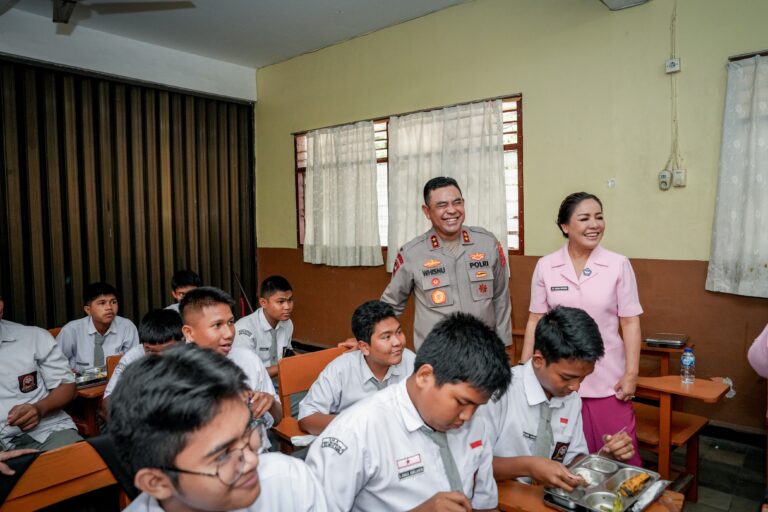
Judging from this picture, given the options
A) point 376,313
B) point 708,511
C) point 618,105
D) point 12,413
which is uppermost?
point 618,105

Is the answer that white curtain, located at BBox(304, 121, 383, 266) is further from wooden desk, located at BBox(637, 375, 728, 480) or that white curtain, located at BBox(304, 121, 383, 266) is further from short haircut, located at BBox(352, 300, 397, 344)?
wooden desk, located at BBox(637, 375, 728, 480)

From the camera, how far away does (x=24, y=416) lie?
90.4 inches

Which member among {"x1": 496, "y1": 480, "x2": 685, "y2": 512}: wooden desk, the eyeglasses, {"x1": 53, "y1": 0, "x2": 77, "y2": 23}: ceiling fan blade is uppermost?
→ {"x1": 53, "y1": 0, "x2": 77, "y2": 23}: ceiling fan blade

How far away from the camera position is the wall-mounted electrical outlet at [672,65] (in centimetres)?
350

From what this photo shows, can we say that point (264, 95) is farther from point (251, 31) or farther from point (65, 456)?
point (65, 456)

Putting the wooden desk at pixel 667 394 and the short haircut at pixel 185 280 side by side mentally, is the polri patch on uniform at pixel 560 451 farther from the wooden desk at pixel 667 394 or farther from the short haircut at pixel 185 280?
the short haircut at pixel 185 280

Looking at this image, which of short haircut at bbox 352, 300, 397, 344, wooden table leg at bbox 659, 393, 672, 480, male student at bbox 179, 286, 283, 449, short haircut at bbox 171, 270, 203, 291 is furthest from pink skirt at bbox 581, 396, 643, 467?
short haircut at bbox 171, 270, 203, 291

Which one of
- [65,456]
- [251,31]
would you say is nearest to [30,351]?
[65,456]

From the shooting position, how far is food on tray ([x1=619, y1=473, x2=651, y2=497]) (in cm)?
143

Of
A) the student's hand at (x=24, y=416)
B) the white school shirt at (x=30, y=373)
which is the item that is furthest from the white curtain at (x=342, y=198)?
the student's hand at (x=24, y=416)

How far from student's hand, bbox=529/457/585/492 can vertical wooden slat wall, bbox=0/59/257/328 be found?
5.00 m

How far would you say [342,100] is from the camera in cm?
573

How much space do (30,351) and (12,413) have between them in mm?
306

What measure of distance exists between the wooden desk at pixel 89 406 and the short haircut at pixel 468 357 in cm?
214
